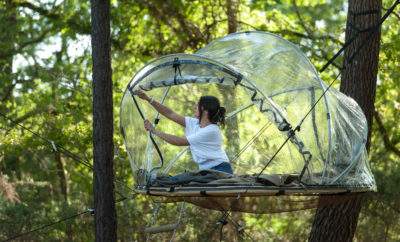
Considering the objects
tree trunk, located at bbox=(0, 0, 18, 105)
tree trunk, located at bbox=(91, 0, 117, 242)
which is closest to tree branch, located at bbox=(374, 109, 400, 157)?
tree trunk, located at bbox=(0, 0, 18, 105)

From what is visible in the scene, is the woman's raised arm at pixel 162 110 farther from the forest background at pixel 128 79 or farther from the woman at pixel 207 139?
the forest background at pixel 128 79

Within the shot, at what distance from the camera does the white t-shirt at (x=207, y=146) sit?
8.34 m

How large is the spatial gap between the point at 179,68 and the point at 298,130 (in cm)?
141

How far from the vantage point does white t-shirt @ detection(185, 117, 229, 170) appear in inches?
328

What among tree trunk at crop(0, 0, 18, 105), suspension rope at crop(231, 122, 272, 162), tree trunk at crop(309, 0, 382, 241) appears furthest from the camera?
tree trunk at crop(0, 0, 18, 105)

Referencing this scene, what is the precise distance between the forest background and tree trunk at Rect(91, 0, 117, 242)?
573cm

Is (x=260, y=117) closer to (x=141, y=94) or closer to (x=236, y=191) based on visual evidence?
(x=141, y=94)

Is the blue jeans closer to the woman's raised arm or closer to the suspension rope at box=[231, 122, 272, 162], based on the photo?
the woman's raised arm

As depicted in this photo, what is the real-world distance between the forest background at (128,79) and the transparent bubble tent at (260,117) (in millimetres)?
5752

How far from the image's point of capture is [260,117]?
10.1m

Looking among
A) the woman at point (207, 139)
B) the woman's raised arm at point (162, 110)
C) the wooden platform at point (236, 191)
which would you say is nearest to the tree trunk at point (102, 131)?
the woman's raised arm at point (162, 110)

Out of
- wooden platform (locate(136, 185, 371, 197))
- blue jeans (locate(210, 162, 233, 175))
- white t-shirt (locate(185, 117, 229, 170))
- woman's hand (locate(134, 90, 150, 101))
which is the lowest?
wooden platform (locate(136, 185, 371, 197))

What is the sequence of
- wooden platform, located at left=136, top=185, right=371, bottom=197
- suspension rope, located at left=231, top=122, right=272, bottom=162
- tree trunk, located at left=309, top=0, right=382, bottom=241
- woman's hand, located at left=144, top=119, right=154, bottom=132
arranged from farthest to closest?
tree trunk, located at left=309, top=0, right=382, bottom=241
suspension rope, located at left=231, top=122, right=272, bottom=162
woman's hand, located at left=144, top=119, right=154, bottom=132
wooden platform, located at left=136, top=185, right=371, bottom=197

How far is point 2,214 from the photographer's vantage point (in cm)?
1596
